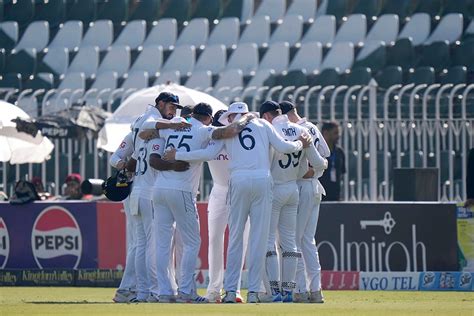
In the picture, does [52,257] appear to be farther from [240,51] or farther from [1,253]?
[240,51]

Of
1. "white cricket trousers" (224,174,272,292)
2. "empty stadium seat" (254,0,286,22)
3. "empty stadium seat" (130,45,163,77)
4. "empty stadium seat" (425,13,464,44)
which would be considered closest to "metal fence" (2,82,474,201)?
"empty stadium seat" (425,13,464,44)

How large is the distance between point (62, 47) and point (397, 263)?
11482 mm

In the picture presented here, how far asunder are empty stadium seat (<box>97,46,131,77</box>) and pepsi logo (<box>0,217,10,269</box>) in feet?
26.0

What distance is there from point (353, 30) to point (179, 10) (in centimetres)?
386

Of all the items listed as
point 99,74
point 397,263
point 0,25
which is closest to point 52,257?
point 397,263

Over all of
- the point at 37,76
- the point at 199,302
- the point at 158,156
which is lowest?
Result: the point at 199,302

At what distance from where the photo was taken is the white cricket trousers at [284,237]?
12789 millimetres

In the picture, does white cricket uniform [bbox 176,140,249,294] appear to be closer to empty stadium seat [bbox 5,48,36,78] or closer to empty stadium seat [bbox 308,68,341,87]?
empty stadium seat [bbox 308,68,341,87]

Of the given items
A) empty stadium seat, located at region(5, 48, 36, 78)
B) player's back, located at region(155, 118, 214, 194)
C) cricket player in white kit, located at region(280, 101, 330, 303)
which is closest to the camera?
player's back, located at region(155, 118, 214, 194)

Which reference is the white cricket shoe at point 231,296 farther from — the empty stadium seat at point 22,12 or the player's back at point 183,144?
the empty stadium seat at point 22,12

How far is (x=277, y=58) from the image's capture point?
24641 mm

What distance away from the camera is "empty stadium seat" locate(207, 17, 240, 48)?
84.0 feet

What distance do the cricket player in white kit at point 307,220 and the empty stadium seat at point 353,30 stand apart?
38.1 ft

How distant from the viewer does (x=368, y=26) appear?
2503 cm
